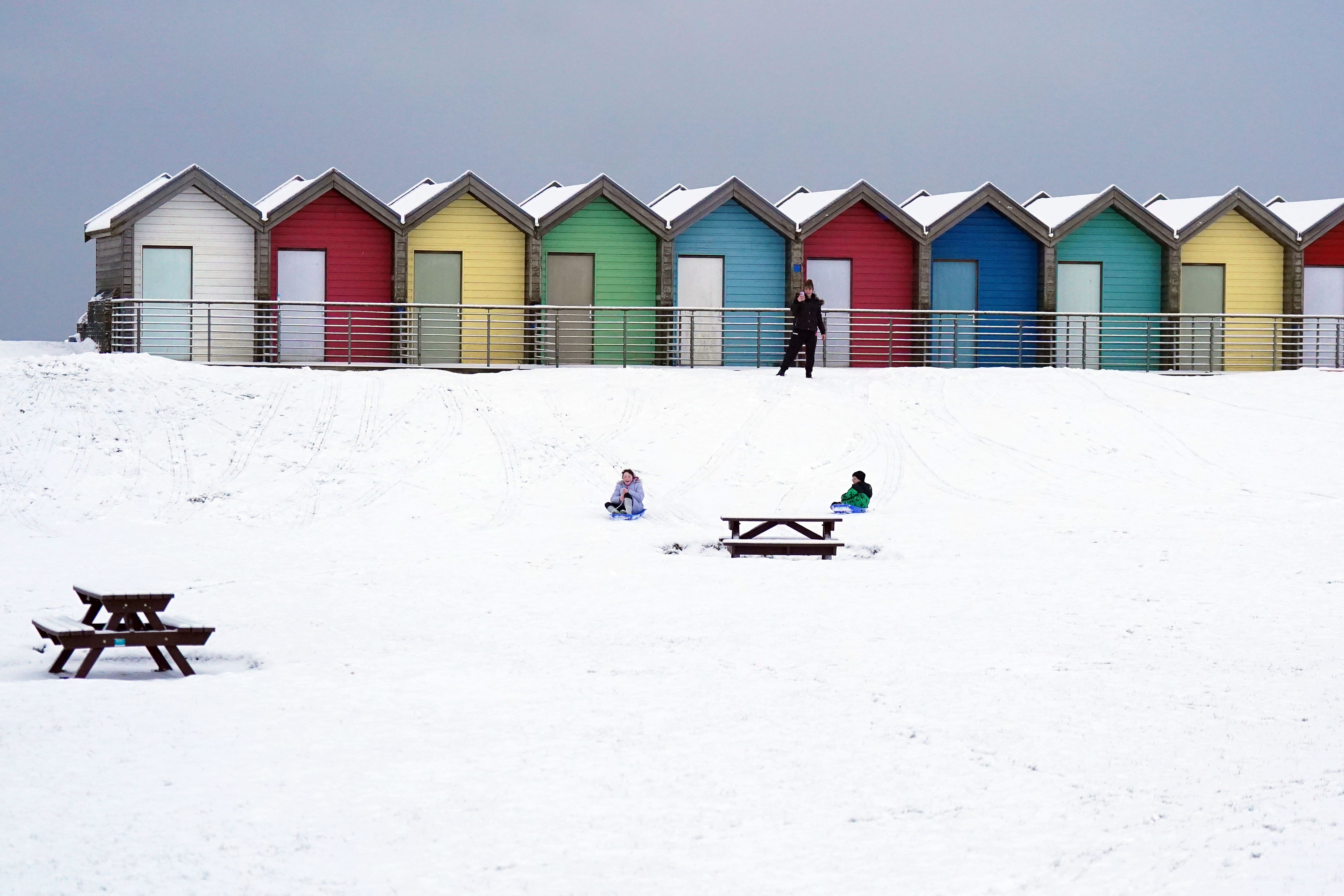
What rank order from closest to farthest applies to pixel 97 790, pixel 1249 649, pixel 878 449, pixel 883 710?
pixel 97 790
pixel 883 710
pixel 1249 649
pixel 878 449

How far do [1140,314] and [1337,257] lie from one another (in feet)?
18.6

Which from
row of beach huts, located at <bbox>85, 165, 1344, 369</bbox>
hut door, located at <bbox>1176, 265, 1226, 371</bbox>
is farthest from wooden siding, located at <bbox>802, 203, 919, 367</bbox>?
hut door, located at <bbox>1176, 265, 1226, 371</bbox>

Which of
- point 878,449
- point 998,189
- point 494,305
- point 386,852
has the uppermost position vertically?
point 998,189

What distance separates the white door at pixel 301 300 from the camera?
28641 mm

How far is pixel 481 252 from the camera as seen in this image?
2980 centimetres

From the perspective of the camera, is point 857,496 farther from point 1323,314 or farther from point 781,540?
point 1323,314

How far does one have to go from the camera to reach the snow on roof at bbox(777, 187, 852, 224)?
3094cm

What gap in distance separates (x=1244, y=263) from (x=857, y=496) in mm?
16326

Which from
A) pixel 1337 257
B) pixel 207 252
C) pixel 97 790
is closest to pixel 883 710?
pixel 97 790

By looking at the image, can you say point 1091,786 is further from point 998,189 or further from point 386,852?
point 998,189

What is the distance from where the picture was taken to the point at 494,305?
92.6ft

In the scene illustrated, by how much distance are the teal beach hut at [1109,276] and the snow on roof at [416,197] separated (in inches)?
450

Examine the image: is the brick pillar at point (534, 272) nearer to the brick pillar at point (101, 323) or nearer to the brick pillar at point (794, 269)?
the brick pillar at point (794, 269)

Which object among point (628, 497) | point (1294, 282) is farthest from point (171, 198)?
point (1294, 282)
